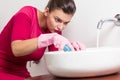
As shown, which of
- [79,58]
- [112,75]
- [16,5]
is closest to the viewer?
[79,58]

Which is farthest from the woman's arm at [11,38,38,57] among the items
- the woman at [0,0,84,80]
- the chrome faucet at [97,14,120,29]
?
the chrome faucet at [97,14,120,29]

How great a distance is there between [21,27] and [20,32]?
0.03 metres

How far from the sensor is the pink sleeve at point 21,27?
960mm

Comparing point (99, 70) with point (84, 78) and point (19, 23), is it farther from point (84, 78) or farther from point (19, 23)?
point (19, 23)

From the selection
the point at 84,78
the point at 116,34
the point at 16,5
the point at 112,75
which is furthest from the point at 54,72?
the point at 16,5

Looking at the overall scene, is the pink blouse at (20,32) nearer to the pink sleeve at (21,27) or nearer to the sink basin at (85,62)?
the pink sleeve at (21,27)

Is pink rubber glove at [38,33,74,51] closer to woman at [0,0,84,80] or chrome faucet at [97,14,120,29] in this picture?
woman at [0,0,84,80]

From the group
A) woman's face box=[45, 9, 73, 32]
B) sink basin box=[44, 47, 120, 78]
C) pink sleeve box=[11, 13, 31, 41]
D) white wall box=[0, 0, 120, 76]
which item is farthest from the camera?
white wall box=[0, 0, 120, 76]

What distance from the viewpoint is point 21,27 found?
38.7 inches

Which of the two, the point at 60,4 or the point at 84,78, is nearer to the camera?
the point at 84,78

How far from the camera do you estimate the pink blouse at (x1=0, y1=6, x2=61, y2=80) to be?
1.00 metres

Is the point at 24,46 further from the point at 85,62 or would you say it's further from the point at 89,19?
the point at 89,19

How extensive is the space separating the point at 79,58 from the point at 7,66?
474mm

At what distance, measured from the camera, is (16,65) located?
1.18 metres
